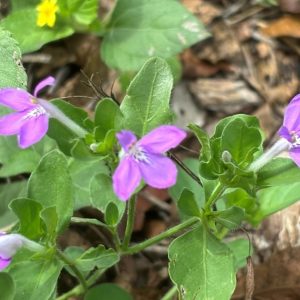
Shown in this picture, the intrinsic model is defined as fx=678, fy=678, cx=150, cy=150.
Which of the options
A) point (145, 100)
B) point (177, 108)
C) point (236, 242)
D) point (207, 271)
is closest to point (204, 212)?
point (207, 271)

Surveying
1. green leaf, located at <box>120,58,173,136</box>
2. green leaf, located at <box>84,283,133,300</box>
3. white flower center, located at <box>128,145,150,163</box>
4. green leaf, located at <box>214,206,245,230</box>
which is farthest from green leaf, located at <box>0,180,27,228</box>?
white flower center, located at <box>128,145,150,163</box>

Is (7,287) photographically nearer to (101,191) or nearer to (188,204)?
(101,191)

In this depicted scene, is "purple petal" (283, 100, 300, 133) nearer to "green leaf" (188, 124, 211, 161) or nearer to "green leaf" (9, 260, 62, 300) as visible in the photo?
"green leaf" (188, 124, 211, 161)

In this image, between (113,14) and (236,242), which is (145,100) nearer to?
(236,242)

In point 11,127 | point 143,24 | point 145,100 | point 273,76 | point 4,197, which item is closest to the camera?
point 11,127

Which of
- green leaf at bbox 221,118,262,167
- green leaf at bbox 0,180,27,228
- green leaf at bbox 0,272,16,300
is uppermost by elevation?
green leaf at bbox 221,118,262,167

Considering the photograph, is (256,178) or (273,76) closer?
(256,178)

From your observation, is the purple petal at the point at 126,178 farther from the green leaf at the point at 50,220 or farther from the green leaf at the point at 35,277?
the green leaf at the point at 35,277

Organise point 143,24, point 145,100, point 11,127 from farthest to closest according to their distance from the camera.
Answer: point 143,24 < point 145,100 < point 11,127
